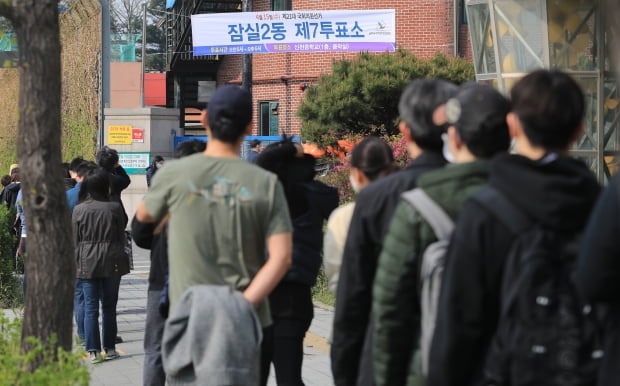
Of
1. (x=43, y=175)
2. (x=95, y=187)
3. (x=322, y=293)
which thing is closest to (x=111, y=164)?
(x=95, y=187)

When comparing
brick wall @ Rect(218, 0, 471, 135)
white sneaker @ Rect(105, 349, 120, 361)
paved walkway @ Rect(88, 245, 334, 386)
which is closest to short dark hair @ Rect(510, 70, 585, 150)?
paved walkway @ Rect(88, 245, 334, 386)

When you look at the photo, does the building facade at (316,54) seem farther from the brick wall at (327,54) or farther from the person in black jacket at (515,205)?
the person in black jacket at (515,205)

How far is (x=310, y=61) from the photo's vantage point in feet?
106

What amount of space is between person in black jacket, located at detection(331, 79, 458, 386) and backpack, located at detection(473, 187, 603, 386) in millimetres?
947

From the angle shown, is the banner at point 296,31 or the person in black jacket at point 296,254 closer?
the person in black jacket at point 296,254

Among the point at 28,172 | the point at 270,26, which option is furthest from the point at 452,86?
the point at 270,26

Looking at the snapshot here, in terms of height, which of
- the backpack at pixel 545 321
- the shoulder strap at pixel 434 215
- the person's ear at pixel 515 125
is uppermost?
the person's ear at pixel 515 125

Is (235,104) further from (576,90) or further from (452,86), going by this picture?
(576,90)

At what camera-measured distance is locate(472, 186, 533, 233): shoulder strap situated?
3.01m

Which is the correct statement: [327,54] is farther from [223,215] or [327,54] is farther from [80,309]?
[223,215]

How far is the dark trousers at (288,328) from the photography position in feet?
18.5

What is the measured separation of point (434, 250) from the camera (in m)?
3.37

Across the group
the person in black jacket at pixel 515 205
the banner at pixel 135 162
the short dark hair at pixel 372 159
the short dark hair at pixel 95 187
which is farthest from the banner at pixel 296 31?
the person in black jacket at pixel 515 205

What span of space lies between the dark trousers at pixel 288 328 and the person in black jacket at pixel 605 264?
119 inches
